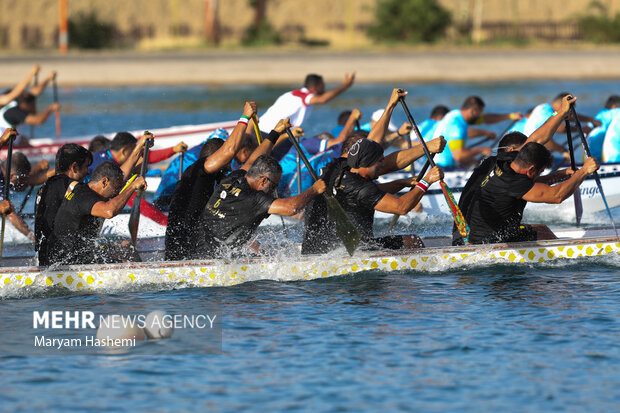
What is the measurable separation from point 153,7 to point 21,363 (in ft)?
295

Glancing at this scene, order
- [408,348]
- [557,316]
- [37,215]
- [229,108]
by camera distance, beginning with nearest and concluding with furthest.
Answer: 1. [408,348]
2. [557,316]
3. [37,215]
4. [229,108]

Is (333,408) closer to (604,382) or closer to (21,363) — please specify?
(604,382)

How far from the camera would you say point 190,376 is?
907cm

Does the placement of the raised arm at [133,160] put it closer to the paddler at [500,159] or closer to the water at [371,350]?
the water at [371,350]

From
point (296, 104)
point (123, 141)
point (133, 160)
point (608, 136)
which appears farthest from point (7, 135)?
point (608, 136)

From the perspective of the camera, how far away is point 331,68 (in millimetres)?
44438

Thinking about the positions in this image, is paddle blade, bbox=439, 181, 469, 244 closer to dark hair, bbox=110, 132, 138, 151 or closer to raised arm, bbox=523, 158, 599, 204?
raised arm, bbox=523, 158, 599, 204

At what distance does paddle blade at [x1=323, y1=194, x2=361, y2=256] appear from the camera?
11.6m

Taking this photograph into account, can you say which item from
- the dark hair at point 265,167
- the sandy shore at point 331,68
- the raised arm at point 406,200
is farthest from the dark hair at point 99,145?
the sandy shore at point 331,68

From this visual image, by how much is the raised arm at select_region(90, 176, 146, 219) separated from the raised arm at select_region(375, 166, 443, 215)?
265 centimetres

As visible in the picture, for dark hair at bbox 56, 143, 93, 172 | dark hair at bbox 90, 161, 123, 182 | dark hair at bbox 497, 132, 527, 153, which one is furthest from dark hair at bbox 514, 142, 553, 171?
dark hair at bbox 56, 143, 93, 172

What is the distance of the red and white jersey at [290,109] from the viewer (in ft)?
58.9

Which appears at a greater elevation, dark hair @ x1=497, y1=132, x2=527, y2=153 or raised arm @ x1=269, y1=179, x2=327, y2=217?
dark hair @ x1=497, y1=132, x2=527, y2=153

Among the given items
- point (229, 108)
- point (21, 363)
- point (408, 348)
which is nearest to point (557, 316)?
point (408, 348)
